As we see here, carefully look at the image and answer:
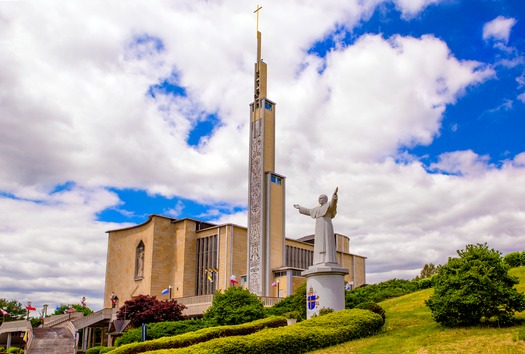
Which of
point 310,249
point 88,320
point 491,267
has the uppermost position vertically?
point 310,249

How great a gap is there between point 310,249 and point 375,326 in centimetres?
4578

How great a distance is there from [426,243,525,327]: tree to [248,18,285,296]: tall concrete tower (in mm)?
27855

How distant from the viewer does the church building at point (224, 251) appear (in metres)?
46.9

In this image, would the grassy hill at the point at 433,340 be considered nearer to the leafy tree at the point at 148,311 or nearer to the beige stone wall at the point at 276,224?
the leafy tree at the point at 148,311

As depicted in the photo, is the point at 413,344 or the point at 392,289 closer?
the point at 413,344

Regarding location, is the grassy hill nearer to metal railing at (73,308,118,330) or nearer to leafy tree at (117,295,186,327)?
leafy tree at (117,295,186,327)

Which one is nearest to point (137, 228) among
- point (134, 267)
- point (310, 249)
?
point (134, 267)

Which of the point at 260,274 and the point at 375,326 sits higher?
the point at 260,274

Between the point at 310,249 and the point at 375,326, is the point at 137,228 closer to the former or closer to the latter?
the point at 310,249

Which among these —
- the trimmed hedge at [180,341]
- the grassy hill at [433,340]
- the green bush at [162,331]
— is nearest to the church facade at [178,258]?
the green bush at [162,331]

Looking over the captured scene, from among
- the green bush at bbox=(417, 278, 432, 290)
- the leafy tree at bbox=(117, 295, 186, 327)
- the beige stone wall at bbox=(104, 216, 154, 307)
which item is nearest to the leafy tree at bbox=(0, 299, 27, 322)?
the beige stone wall at bbox=(104, 216, 154, 307)

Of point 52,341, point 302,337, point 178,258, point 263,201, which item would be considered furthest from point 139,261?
point 302,337

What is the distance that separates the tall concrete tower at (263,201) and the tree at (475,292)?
91.4 feet

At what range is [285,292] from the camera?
4691 cm
